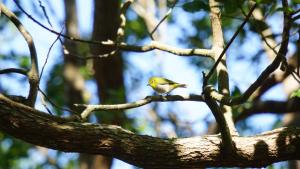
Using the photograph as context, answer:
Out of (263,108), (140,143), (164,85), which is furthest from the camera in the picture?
(263,108)

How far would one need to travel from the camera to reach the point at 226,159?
2.47 m

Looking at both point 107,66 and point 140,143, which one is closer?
point 140,143

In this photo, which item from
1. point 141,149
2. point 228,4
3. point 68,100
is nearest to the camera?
point 141,149

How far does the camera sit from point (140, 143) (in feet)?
7.75

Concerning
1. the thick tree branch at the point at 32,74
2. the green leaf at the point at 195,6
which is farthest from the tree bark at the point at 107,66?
the thick tree branch at the point at 32,74

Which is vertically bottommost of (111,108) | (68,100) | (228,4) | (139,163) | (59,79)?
(139,163)

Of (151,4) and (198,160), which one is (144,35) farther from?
(198,160)

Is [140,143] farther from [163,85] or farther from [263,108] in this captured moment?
[263,108]

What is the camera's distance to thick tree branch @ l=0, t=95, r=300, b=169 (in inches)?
85.8

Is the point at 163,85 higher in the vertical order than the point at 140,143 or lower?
higher

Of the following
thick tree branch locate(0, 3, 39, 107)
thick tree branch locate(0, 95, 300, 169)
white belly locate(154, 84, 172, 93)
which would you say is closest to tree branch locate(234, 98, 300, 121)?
white belly locate(154, 84, 172, 93)

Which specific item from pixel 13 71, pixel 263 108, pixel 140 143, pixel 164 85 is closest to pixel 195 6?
pixel 164 85

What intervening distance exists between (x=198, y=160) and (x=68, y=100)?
367 cm

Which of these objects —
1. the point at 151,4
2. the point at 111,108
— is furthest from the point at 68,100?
the point at 111,108
